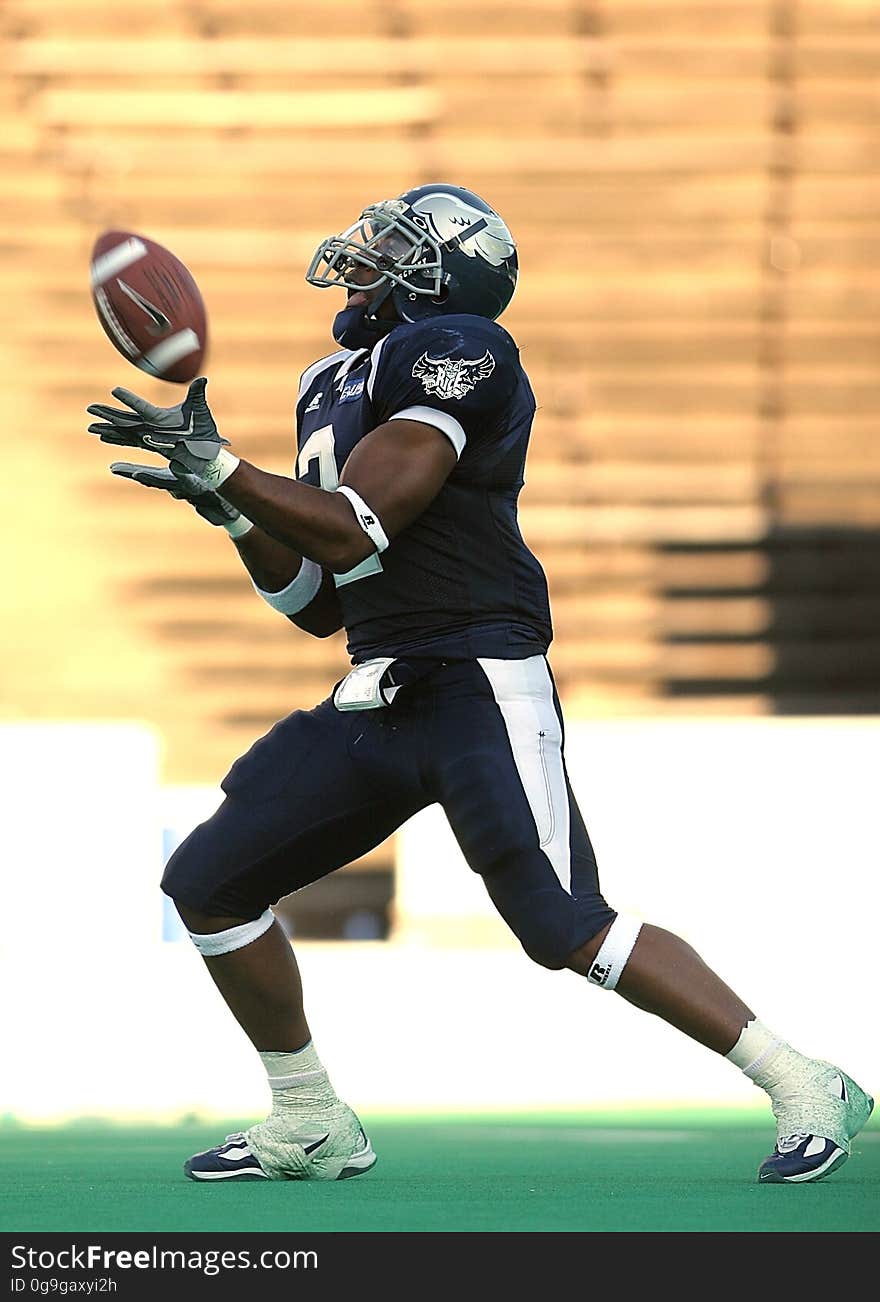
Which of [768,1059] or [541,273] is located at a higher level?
[541,273]

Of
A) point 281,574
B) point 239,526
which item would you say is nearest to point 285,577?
point 281,574

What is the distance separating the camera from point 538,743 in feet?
9.61

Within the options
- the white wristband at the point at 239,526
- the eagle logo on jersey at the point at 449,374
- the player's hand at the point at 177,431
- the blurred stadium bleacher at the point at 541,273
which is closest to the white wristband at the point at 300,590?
the white wristband at the point at 239,526

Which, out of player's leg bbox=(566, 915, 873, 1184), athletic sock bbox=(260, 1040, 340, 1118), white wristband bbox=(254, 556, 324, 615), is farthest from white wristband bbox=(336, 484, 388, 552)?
athletic sock bbox=(260, 1040, 340, 1118)

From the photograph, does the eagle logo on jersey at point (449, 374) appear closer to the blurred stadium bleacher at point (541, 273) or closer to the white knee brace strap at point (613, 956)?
the white knee brace strap at point (613, 956)

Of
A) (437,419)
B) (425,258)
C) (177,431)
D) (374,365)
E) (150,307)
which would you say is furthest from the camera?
(425,258)

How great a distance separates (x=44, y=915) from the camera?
6.02m

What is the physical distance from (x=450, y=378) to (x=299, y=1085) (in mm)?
1079

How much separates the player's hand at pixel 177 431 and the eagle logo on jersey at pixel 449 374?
35 cm

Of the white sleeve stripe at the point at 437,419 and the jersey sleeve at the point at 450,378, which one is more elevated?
the jersey sleeve at the point at 450,378

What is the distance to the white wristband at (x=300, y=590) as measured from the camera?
315cm

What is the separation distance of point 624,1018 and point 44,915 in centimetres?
189

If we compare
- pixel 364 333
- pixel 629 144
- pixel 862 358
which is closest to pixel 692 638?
pixel 862 358

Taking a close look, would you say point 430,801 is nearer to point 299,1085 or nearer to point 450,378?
point 299,1085
